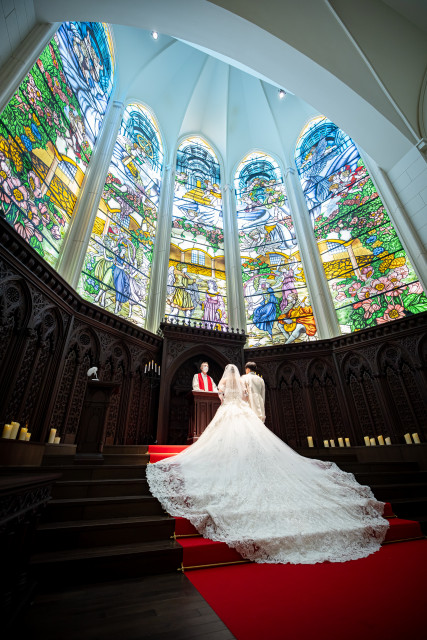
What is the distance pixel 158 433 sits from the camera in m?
6.53

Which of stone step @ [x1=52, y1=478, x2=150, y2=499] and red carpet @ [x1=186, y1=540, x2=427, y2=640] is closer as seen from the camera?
red carpet @ [x1=186, y1=540, x2=427, y2=640]

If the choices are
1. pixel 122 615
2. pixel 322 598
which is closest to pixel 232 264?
pixel 322 598

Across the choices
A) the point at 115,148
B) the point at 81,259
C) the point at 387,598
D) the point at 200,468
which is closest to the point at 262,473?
the point at 200,468

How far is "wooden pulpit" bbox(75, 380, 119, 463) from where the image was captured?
175 inches

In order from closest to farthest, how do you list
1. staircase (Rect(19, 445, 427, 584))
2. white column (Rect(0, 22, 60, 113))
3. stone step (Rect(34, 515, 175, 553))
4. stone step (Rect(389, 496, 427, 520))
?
staircase (Rect(19, 445, 427, 584))
stone step (Rect(34, 515, 175, 553))
stone step (Rect(389, 496, 427, 520))
white column (Rect(0, 22, 60, 113))

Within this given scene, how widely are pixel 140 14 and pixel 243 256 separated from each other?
280 inches

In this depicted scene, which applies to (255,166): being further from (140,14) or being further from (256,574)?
(256,574)

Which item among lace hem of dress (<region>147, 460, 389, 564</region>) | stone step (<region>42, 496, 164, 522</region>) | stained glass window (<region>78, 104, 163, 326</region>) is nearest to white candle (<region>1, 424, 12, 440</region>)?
stone step (<region>42, 496, 164, 522</region>)

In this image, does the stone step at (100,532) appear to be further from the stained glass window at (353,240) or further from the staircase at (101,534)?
the stained glass window at (353,240)

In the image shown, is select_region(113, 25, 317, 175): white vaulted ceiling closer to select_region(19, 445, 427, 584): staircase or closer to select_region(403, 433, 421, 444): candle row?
select_region(403, 433, 421, 444): candle row

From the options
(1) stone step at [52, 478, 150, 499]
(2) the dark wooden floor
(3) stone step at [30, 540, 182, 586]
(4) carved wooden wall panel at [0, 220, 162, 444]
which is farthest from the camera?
(4) carved wooden wall panel at [0, 220, 162, 444]

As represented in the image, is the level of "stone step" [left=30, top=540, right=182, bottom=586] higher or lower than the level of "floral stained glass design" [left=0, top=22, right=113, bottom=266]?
lower

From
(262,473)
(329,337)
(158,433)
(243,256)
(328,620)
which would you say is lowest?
(328,620)

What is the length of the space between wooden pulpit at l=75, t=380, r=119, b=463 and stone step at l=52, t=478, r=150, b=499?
1551mm
